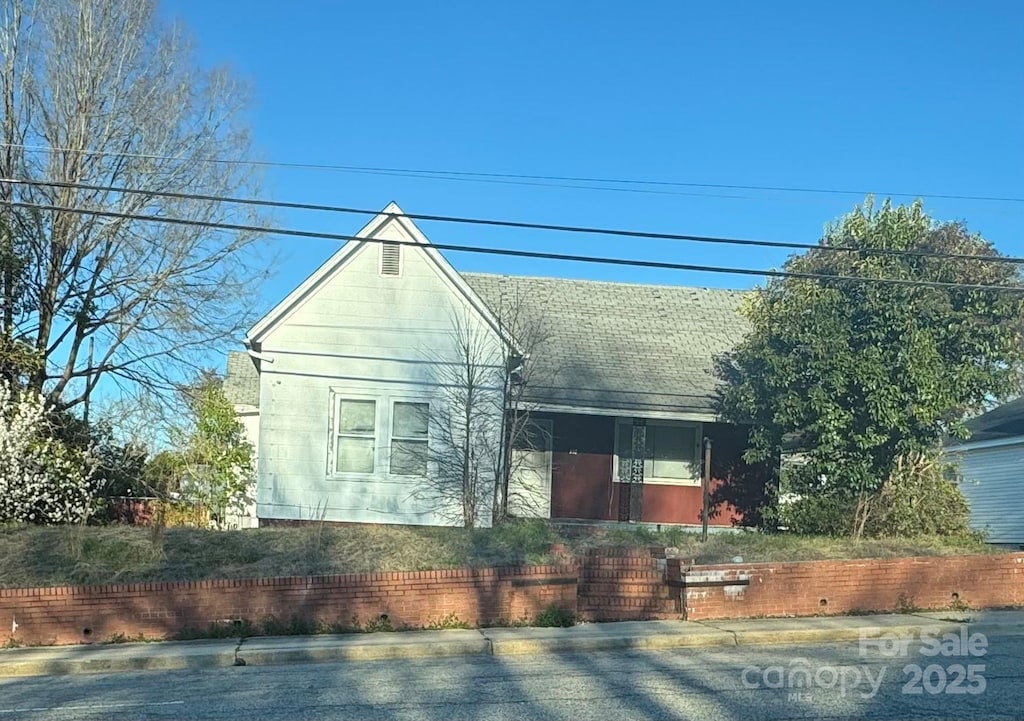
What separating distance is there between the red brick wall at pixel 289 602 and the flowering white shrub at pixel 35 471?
392cm

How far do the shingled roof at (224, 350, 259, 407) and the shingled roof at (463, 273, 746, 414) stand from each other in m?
9.10

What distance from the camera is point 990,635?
43.2 feet

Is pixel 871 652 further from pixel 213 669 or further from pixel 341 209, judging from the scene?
pixel 341 209

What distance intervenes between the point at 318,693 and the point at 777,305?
38.0 feet

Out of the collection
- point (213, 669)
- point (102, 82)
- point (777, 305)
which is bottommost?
point (213, 669)

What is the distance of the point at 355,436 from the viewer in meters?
19.5

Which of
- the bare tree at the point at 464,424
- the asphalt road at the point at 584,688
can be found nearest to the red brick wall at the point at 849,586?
the asphalt road at the point at 584,688

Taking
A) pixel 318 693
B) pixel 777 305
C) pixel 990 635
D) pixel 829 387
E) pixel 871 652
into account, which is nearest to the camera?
pixel 318 693

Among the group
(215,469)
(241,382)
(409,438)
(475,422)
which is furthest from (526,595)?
(241,382)

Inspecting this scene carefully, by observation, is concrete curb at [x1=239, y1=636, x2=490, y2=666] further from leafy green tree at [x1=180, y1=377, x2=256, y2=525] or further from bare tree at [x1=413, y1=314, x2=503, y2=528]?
leafy green tree at [x1=180, y1=377, x2=256, y2=525]

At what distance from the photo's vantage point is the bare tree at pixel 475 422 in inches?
750

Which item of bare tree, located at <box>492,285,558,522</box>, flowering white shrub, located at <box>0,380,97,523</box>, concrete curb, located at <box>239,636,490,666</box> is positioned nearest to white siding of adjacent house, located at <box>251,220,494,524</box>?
bare tree, located at <box>492,285,558,522</box>

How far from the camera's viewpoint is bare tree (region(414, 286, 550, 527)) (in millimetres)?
19047

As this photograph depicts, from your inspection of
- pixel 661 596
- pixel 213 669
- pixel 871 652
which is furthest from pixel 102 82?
pixel 871 652
